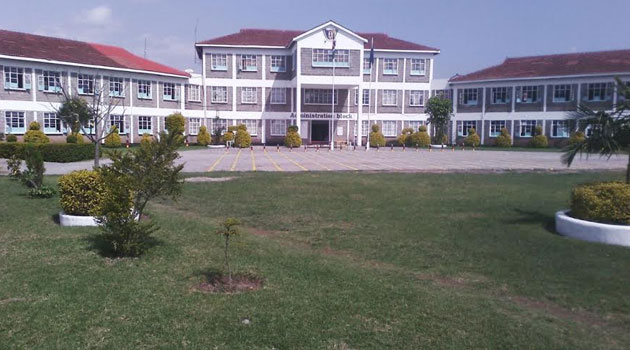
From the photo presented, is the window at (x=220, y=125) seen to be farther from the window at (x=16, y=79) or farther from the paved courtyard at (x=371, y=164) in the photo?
the paved courtyard at (x=371, y=164)

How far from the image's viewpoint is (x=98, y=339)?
4398 mm

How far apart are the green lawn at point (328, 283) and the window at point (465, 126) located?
38.4 metres

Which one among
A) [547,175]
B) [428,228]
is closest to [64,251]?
[428,228]

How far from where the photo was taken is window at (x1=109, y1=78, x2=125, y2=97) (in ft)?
128

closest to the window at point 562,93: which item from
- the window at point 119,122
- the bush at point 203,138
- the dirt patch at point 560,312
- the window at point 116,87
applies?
Result: the bush at point 203,138

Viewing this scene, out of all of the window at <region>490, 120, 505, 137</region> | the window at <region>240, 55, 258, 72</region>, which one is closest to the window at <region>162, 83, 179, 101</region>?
the window at <region>240, 55, 258, 72</region>

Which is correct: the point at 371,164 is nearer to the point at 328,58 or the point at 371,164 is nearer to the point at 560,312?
the point at 560,312

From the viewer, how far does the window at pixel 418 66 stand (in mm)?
48031

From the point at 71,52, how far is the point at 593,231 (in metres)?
39.5

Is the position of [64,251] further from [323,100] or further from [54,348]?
A: [323,100]

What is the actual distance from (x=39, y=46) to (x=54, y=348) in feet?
128

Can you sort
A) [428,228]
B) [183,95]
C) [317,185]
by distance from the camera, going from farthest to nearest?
[183,95], [317,185], [428,228]

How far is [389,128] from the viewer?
48.7 meters

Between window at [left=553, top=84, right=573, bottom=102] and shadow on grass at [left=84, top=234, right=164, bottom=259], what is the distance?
43702 mm
